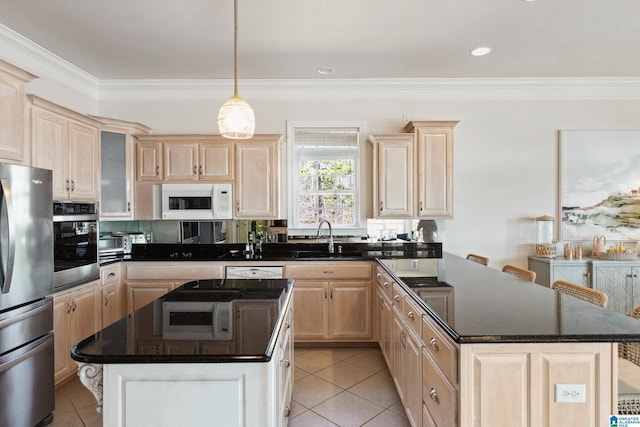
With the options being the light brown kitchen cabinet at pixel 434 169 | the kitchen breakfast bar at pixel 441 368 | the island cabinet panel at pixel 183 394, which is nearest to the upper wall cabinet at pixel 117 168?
the kitchen breakfast bar at pixel 441 368

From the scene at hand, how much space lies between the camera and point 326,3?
249cm

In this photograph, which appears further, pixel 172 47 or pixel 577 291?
pixel 172 47

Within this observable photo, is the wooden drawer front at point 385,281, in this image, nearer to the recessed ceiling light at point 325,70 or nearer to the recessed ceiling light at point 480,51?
the recessed ceiling light at point 325,70

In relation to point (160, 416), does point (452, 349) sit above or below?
above

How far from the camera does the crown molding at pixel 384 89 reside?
3939 millimetres

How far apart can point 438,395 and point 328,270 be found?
2013 mm

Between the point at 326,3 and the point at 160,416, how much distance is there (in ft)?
8.80

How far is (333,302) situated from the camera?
136 inches

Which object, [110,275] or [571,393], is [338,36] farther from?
[110,275]

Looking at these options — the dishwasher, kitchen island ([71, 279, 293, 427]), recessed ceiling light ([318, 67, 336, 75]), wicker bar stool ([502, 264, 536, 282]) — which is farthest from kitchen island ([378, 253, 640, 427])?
recessed ceiling light ([318, 67, 336, 75])

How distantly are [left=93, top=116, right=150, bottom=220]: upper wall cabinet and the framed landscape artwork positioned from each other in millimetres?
4876

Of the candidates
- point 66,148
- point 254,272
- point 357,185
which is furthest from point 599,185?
point 66,148

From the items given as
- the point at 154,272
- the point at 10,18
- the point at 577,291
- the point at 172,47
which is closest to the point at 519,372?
the point at 577,291

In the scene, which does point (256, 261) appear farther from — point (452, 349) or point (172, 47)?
point (452, 349)
